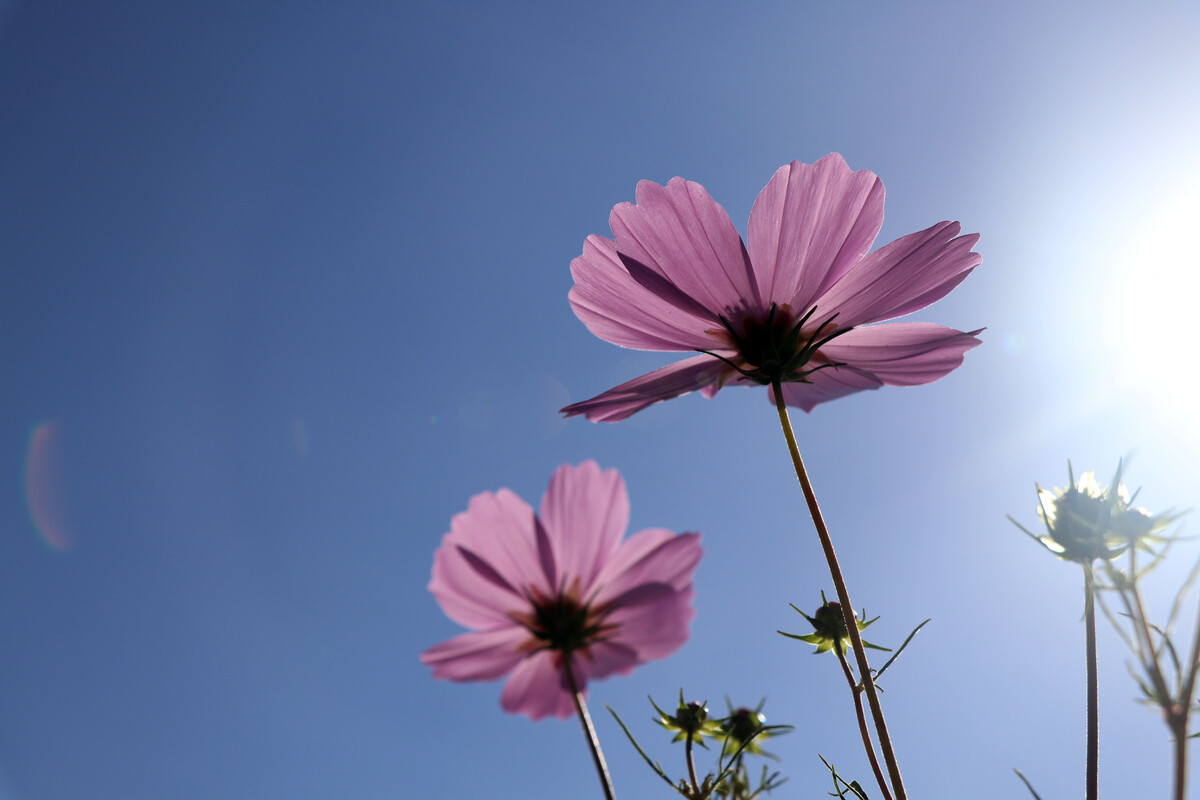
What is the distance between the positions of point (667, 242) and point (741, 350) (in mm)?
141

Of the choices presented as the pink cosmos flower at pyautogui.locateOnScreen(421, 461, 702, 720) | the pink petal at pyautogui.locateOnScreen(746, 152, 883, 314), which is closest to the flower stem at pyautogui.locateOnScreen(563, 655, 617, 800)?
the pink cosmos flower at pyautogui.locateOnScreen(421, 461, 702, 720)

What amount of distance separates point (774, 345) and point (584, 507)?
31 cm

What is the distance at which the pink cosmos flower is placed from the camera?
0.52m

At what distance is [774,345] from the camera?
76cm

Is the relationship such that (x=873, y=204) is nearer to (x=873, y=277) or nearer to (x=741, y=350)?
(x=873, y=277)

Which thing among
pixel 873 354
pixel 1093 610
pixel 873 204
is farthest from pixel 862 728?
pixel 873 204

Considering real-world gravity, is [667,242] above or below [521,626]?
above

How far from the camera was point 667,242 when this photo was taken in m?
0.70

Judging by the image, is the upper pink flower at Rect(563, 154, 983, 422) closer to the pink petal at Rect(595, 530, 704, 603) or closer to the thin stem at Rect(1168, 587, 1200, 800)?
the pink petal at Rect(595, 530, 704, 603)

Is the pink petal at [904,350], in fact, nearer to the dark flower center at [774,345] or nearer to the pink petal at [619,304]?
the dark flower center at [774,345]

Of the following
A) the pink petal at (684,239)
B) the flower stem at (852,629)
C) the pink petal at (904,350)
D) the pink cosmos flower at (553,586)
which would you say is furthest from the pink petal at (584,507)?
the pink petal at (904,350)

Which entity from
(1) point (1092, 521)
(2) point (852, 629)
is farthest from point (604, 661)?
(1) point (1092, 521)

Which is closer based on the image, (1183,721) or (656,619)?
(1183,721)

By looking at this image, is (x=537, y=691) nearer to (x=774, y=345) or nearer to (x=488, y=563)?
(x=488, y=563)
